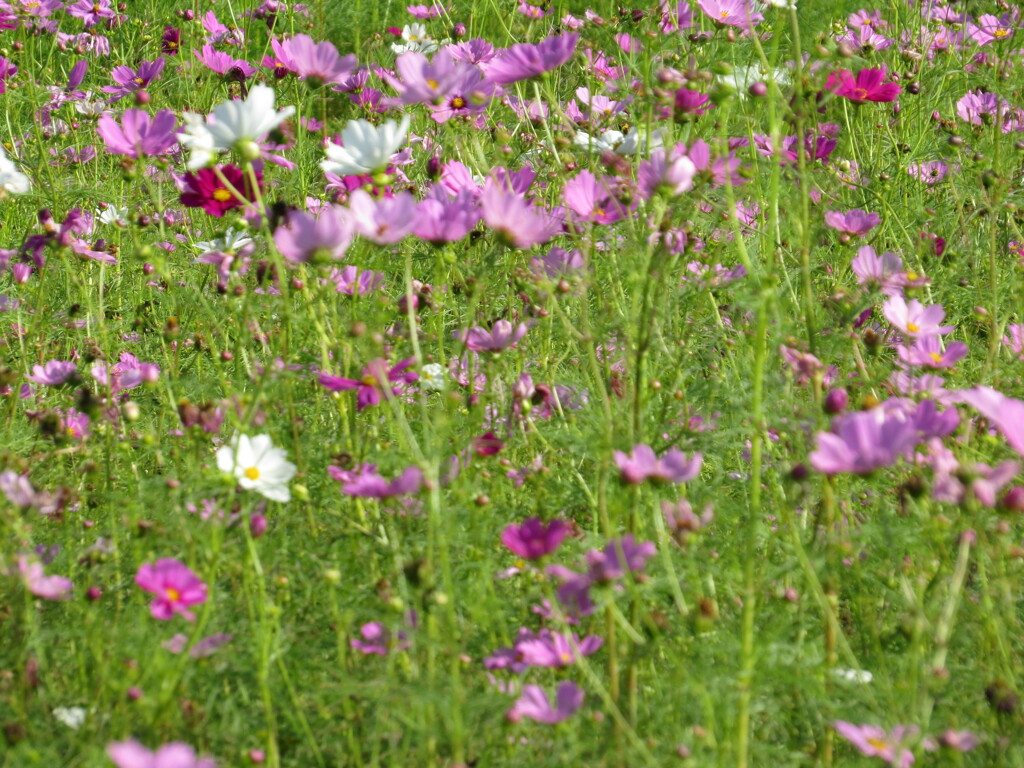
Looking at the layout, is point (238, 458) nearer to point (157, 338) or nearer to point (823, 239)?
point (157, 338)

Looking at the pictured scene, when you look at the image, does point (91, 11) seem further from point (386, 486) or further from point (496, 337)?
point (386, 486)

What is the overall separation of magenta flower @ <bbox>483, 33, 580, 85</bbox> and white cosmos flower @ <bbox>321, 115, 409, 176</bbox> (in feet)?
0.86

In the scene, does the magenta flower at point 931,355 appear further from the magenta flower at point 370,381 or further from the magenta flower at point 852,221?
the magenta flower at point 370,381

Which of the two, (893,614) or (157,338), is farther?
(157,338)

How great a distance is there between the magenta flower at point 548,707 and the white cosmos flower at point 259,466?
330mm

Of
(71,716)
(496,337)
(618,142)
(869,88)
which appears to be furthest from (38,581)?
(869,88)

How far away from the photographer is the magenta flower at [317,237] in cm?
106

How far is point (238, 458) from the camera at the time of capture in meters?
1.18

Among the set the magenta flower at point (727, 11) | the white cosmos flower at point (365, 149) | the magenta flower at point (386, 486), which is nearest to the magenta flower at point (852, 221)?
the magenta flower at point (727, 11)

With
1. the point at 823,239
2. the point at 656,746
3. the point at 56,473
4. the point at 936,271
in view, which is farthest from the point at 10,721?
the point at 823,239

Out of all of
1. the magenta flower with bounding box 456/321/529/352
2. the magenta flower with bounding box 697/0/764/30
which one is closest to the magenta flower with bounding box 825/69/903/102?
the magenta flower with bounding box 697/0/764/30

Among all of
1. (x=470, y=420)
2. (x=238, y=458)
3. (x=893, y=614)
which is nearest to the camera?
(x=238, y=458)

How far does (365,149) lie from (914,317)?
79 cm

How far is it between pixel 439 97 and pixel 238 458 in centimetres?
48
